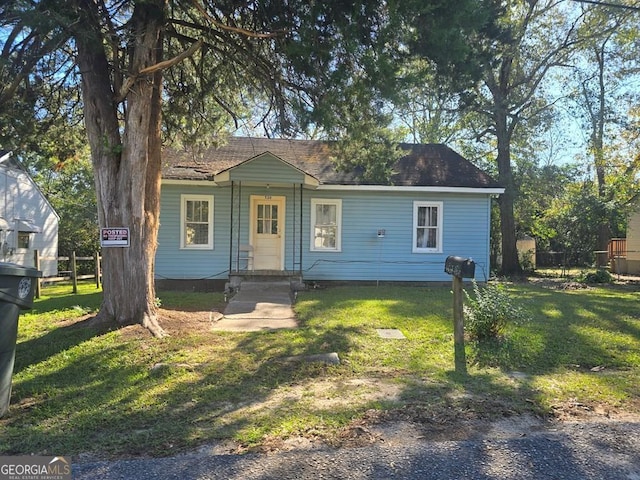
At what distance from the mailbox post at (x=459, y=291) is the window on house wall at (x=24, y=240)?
18686 mm

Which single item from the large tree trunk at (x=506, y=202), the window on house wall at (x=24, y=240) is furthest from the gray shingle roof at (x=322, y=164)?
the window on house wall at (x=24, y=240)

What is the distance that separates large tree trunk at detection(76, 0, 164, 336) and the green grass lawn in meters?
0.55

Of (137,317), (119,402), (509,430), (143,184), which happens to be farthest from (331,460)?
(143,184)

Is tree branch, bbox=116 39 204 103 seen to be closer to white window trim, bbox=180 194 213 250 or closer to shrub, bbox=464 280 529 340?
shrub, bbox=464 280 529 340

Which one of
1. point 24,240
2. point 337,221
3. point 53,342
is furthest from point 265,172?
point 24,240

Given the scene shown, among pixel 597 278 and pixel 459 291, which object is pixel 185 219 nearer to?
pixel 459 291

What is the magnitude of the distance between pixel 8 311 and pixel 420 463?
3678mm

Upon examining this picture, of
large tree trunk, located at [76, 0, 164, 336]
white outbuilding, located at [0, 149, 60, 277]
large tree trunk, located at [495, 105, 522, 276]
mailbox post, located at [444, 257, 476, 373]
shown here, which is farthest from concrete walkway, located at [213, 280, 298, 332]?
white outbuilding, located at [0, 149, 60, 277]

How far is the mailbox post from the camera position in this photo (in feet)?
18.5

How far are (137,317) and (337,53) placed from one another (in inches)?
195

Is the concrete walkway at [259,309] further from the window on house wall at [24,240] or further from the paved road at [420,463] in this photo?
the window on house wall at [24,240]

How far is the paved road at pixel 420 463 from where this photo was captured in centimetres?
287

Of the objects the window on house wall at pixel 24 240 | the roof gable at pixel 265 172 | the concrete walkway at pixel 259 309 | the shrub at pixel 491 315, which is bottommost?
the concrete walkway at pixel 259 309

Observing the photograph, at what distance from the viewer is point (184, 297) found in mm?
10688
